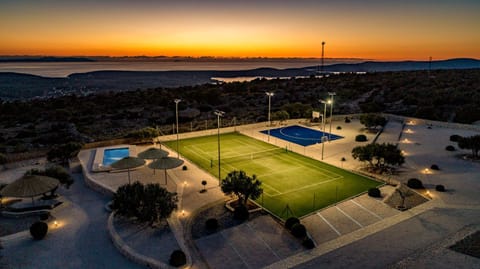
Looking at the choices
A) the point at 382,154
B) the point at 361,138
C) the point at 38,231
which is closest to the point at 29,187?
the point at 38,231

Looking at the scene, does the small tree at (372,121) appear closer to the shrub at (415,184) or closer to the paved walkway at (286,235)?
the paved walkway at (286,235)

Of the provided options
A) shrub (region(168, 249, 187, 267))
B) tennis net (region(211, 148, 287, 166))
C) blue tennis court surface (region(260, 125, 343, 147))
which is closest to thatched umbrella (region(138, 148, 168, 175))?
tennis net (region(211, 148, 287, 166))

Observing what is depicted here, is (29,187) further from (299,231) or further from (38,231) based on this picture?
(299,231)

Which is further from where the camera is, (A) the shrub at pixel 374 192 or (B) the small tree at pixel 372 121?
(B) the small tree at pixel 372 121

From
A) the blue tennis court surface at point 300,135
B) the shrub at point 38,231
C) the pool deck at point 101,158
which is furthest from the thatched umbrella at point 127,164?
the blue tennis court surface at point 300,135

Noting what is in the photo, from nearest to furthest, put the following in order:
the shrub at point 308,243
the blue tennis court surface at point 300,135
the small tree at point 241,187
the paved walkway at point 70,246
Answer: the paved walkway at point 70,246 < the shrub at point 308,243 < the small tree at point 241,187 < the blue tennis court surface at point 300,135

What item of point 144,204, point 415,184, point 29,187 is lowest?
point 415,184

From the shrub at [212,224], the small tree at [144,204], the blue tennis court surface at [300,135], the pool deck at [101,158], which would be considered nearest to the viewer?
the small tree at [144,204]
